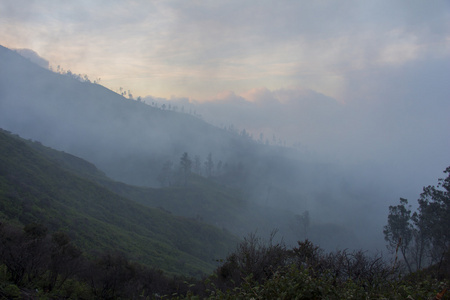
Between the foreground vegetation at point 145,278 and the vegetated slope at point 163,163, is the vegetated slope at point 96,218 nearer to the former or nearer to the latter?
the foreground vegetation at point 145,278

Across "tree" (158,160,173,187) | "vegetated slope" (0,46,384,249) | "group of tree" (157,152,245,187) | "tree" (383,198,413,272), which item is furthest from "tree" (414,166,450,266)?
"tree" (158,160,173,187)

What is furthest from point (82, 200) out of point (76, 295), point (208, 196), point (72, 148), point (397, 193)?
point (397, 193)

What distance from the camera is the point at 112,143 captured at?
160750mm

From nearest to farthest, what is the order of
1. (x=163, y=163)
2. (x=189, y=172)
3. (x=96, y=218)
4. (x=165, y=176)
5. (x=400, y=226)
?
1. (x=96, y=218)
2. (x=400, y=226)
3. (x=165, y=176)
4. (x=189, y=172)
5. (x=163, y=163)

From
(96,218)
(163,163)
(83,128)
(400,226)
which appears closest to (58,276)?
(96,218)

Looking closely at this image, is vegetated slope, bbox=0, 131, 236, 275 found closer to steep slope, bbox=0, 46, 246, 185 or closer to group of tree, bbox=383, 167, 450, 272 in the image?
group of tree, bbox=383, 167, 450, 272

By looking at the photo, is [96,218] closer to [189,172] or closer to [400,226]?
[400,226]

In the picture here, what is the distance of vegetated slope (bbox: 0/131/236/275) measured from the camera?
29359mm

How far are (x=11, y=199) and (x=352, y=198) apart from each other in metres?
163

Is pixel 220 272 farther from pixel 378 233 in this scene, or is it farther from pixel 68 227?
pixel 378 233

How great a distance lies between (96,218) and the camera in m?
39.6

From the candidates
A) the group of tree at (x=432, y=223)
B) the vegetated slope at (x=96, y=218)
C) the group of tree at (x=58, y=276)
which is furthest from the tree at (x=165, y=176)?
the group of tree at (x=58, y=276)

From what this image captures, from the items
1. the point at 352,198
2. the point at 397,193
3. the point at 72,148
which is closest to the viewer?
the point at 72,148

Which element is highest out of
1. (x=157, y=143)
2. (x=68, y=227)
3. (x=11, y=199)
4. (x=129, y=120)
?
(x=129, y=120)
